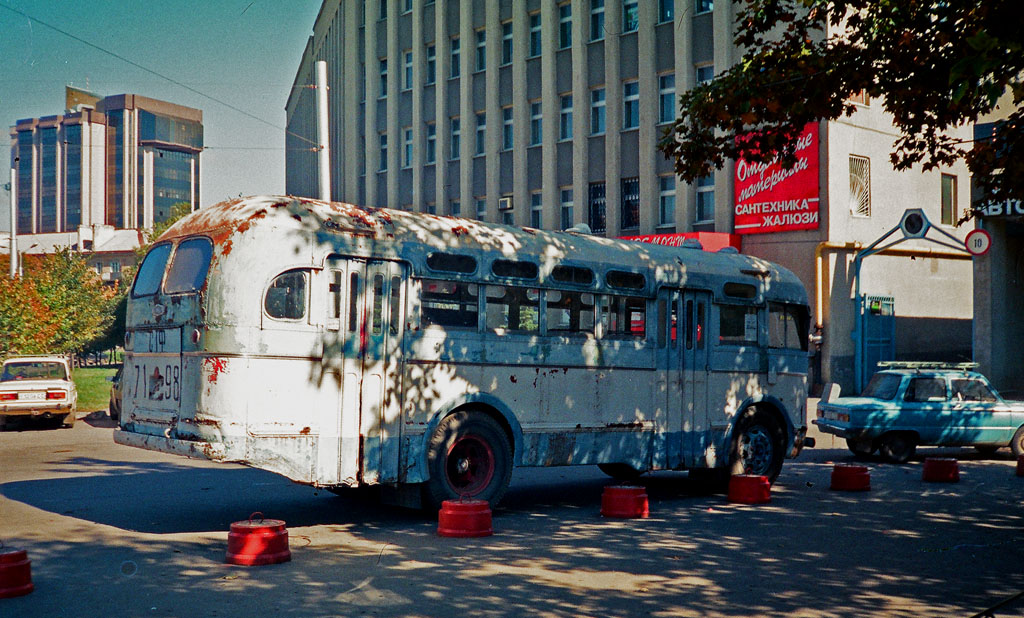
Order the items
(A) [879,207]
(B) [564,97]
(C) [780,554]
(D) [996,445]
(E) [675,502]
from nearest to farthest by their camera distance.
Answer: (C) [780,554] < (E) [675,502] < (D) [996,445] < (A) [879,207] < (B) [564,97]

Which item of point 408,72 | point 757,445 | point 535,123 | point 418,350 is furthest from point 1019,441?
point 408,72

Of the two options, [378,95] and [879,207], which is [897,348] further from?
[378,95]

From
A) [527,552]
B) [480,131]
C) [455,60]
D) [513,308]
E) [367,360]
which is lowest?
[527,552]

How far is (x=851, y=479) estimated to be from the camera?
13750mm

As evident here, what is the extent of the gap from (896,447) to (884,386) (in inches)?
44.5

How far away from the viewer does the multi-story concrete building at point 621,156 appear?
30516 millimetres

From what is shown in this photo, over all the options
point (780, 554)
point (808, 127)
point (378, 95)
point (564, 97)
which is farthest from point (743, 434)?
point (378, 95)

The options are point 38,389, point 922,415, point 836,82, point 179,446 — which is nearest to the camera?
point 179,446

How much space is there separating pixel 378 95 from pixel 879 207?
2155cm

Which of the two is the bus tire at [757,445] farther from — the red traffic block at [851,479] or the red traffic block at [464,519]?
the red traffic block at [464,519]

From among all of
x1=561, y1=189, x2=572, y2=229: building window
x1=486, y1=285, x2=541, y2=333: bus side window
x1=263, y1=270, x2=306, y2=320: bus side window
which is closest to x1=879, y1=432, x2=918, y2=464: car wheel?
x1=486, y1=285, x2=541, y2=333: bus side window

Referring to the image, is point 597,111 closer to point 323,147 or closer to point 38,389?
point 323,147

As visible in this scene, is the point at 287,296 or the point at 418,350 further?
the point at 418,350

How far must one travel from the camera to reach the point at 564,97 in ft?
120
